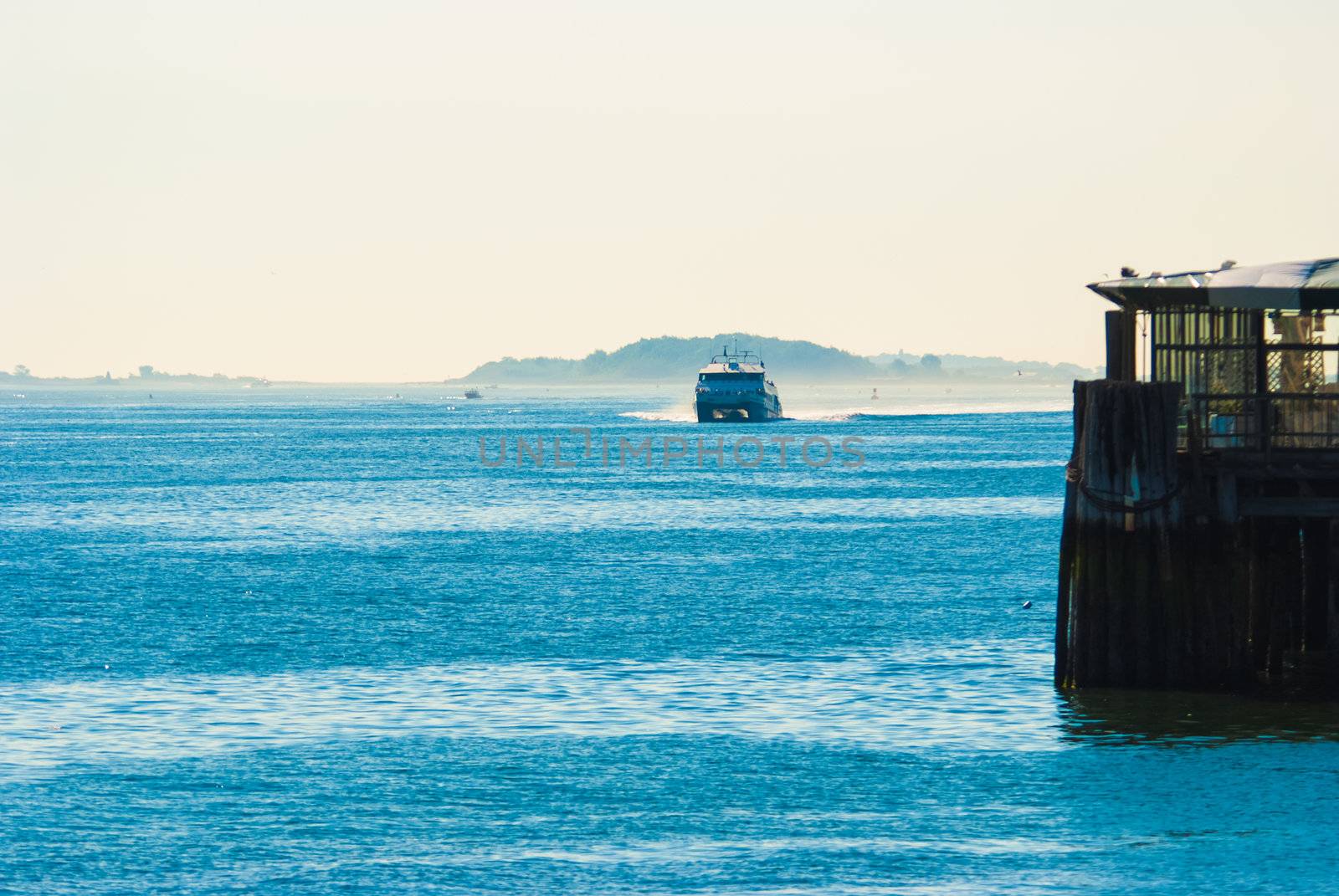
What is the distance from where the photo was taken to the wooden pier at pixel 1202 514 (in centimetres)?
2391

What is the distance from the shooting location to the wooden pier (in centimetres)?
2391

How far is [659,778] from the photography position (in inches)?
888

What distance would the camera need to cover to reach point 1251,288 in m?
25.3

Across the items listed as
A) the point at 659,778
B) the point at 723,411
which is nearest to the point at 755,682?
the point at 659,778

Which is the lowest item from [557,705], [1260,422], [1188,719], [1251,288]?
[557,705]

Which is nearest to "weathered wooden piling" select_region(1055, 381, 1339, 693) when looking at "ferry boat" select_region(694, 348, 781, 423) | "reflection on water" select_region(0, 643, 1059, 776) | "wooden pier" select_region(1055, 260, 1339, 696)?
"wooden pier" select_region(1055, 260, 1339, 696)

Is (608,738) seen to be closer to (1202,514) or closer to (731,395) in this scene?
(1202,514)

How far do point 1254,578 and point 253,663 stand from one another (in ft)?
56.7

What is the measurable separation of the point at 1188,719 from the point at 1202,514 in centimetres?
294

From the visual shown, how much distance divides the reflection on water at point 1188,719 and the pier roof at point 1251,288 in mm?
5524

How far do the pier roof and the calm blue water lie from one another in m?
5.62

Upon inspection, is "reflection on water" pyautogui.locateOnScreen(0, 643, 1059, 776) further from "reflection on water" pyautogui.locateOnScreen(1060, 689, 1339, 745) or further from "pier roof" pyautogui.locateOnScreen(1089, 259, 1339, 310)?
"pier roof" pyautogui.locateOnScreen(1089, 259, 1339, 310)

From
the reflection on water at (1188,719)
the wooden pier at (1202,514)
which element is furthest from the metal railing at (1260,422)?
the reflection on water at (1188,719)

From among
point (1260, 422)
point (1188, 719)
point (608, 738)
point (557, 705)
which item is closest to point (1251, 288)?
point (1260, 422)
